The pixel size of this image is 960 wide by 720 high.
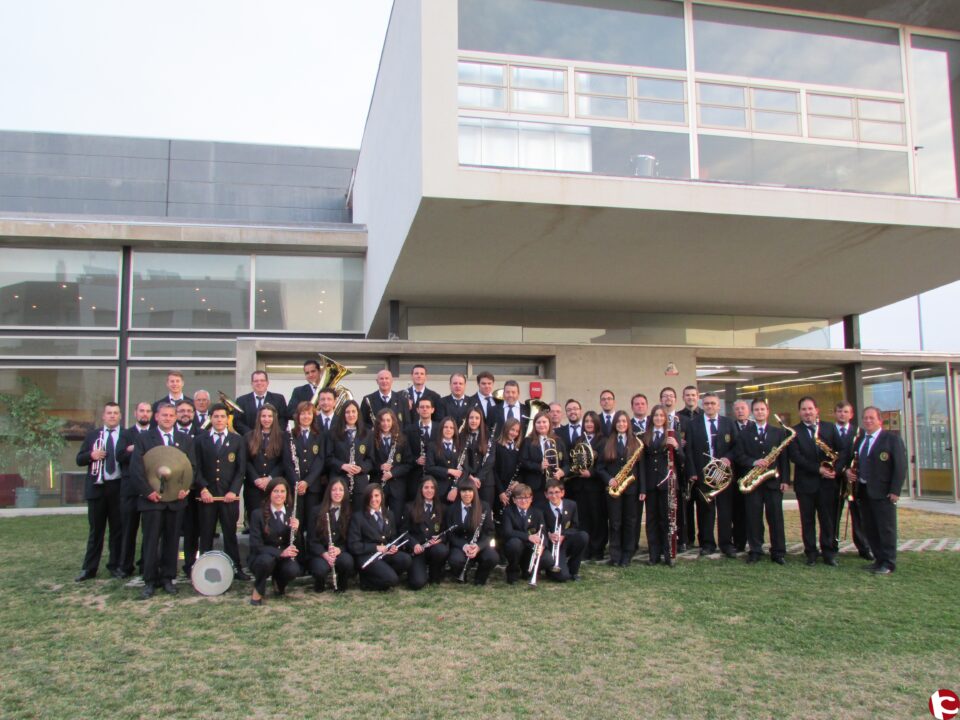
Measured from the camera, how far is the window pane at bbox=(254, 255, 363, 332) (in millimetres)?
14992

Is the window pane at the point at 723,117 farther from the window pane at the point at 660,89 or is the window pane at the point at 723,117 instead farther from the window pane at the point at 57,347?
the window pane at the point at 57,347

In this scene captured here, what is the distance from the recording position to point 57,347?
14430 mm

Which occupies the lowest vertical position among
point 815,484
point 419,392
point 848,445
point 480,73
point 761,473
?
point 815,484

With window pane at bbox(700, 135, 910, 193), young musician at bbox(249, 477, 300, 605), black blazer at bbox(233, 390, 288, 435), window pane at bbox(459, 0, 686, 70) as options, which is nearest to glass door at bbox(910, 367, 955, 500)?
window pane at bbox(700, 135, 910, 193)

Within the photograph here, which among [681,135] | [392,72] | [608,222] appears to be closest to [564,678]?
[608,222]

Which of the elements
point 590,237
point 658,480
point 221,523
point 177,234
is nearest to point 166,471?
point 221,523

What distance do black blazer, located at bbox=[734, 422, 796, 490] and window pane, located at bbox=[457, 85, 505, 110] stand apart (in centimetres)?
447

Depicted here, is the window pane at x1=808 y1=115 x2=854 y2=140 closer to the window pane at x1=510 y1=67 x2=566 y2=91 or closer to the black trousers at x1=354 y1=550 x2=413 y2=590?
the window pane at x1=510 y1=67 x2=566 y2=91

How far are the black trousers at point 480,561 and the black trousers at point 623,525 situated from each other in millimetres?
1454

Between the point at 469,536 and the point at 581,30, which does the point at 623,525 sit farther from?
the point at 581,30

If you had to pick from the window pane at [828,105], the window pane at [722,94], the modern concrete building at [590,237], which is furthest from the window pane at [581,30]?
the window pane at [828,105]

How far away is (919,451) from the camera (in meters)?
14.2

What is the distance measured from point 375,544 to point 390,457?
952 mm

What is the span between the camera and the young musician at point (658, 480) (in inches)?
294
